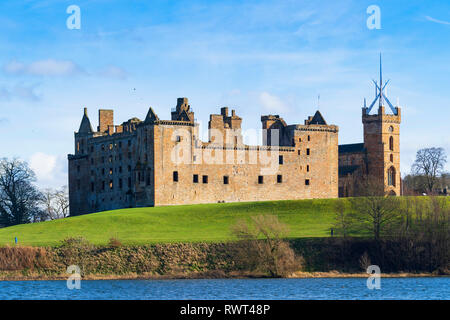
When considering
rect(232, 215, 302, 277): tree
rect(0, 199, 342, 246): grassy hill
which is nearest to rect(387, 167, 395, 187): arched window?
rect(0, 199, 342, 246): grassy hill

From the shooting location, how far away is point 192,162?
90125 millimetres

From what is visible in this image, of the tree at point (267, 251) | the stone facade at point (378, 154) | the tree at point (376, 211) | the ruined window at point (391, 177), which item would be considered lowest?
the tree at point (267, 251)

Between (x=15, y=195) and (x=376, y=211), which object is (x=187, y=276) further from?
(x=15, y=195)

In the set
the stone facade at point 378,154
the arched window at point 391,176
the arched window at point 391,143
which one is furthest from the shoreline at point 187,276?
the arched window at point 391,143

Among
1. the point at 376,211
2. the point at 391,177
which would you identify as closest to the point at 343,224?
the point at 376,211

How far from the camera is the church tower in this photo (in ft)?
359

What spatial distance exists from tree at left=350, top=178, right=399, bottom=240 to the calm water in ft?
23.5

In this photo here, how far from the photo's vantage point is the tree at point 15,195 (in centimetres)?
9612

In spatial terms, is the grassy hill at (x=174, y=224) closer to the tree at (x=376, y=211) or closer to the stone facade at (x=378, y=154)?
the tree at (x=376, y=211)

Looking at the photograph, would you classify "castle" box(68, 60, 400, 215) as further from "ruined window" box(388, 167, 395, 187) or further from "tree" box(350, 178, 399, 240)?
"tree" box(350, 178, 399, 240)

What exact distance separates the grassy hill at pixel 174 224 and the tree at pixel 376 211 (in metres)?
3.12
